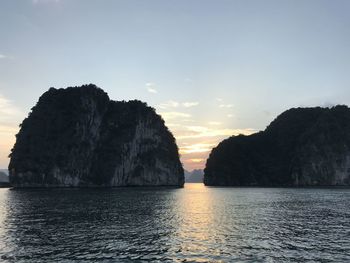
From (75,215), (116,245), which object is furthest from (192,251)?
(75,215)

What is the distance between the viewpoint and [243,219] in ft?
178

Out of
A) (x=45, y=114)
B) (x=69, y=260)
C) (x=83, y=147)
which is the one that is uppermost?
(x=45, y=114)

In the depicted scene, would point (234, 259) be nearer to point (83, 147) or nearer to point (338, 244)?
point (338, 244)

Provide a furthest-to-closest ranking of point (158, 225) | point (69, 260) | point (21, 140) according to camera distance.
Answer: point (21, 140) → point (158, 225) → point (69, 260)

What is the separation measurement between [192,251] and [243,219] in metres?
24.4

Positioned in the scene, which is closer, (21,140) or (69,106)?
(21,140)

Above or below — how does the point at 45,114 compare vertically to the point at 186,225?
above

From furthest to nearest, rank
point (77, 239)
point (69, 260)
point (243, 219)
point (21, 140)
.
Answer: point (21, 140), point (243, 219), point (77, 239), point (69, 260)

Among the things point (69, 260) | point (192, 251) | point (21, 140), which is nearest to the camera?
point (69, 260)

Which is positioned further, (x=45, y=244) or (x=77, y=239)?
(x=77, y=239)

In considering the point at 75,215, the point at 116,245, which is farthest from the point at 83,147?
the point at 116,245

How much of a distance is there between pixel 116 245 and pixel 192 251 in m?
7.26

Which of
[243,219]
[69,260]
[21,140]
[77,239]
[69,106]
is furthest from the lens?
[69,106]

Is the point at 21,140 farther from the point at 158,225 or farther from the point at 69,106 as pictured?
the point at 158,225
